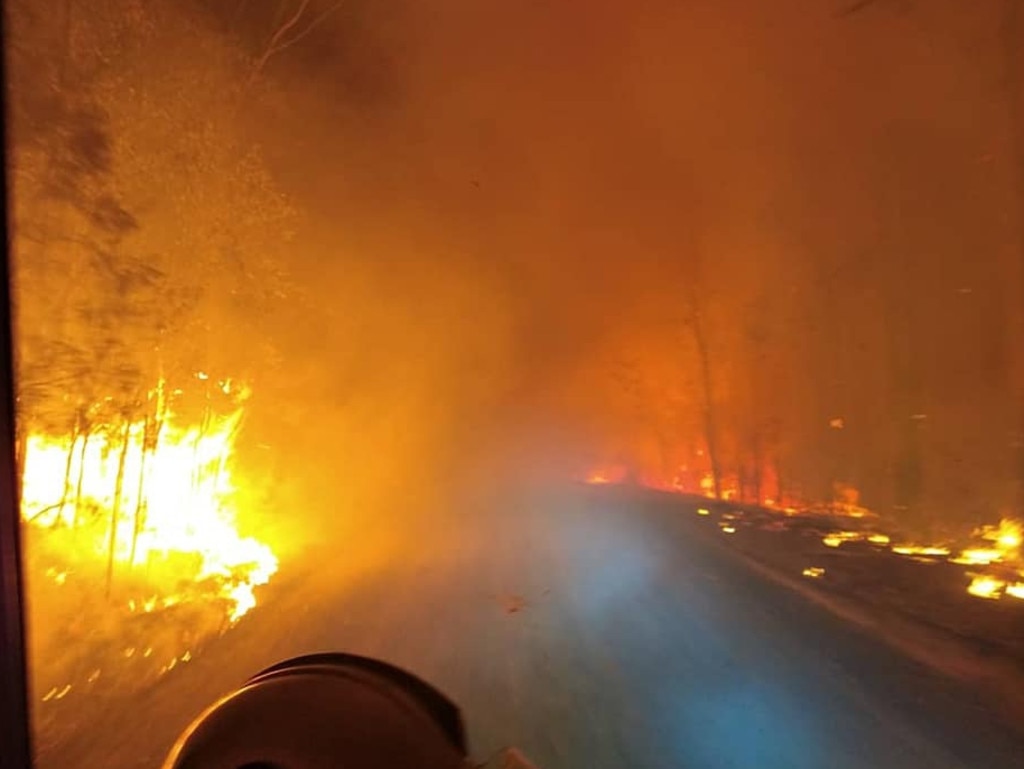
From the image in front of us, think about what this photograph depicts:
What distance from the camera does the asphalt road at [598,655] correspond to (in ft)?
4.62

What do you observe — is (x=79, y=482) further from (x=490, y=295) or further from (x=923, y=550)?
(x=923, y=550)

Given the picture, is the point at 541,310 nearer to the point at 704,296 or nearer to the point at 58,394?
the point at 704,296

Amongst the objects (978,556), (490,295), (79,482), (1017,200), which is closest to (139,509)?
(79,482)

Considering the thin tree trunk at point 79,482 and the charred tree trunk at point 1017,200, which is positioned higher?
the charred tree trunk at point 1017,200

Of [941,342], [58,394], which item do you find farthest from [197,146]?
[941,342]

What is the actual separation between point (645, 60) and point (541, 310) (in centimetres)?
88

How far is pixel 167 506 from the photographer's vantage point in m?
1.87

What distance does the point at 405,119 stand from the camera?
90.3 inches

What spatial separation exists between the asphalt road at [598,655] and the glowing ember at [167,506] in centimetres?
13

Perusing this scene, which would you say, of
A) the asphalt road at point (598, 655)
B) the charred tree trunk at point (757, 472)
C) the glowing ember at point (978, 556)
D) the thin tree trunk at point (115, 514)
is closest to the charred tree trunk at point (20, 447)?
the thin tree trunk at point (115, 514)

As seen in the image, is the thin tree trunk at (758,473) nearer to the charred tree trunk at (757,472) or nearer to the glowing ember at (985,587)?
the charred tree trunk at (757,472)

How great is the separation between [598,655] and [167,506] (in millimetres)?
1116

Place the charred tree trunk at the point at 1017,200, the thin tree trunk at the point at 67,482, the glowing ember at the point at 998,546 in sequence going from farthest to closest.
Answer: the charred tree trunk at the point at 1017,200
the glowing ember at the point at 998,546
the thin tree trunk at the point at 67,482

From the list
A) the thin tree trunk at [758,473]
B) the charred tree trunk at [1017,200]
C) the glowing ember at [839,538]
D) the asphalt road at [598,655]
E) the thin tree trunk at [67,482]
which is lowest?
the asphalt road at [598,655]
